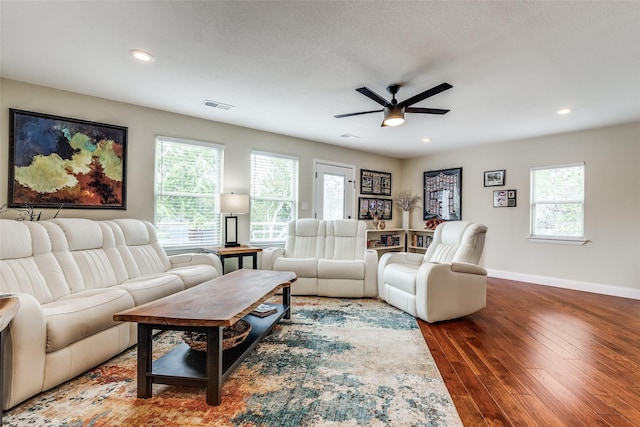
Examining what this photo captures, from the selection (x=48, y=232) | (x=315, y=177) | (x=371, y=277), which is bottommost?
(x=371, y=277)

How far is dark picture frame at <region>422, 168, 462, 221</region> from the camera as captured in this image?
6.00m

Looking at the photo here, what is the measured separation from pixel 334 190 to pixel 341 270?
2231mm

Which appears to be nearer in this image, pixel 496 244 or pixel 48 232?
pixel 48 232

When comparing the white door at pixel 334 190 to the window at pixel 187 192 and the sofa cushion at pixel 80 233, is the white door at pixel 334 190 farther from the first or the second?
the sofa cushion at pixel 80 233

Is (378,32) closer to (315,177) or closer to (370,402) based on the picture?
(370,402)

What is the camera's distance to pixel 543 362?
2301mm

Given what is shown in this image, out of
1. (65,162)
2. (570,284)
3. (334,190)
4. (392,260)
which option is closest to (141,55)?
(65,162)

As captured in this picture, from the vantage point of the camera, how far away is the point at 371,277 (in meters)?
3.99

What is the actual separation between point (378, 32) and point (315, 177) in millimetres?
3456

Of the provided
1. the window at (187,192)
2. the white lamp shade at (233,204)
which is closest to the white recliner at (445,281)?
the white lamp shade at (233,204)

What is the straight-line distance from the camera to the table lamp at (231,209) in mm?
4039

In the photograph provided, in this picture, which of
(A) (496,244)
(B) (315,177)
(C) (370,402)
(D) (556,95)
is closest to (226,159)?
(B) (315,177)

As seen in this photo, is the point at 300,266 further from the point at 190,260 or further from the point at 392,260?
the point at 190,260

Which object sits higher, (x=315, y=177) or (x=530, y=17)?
(x=530, y=17)
